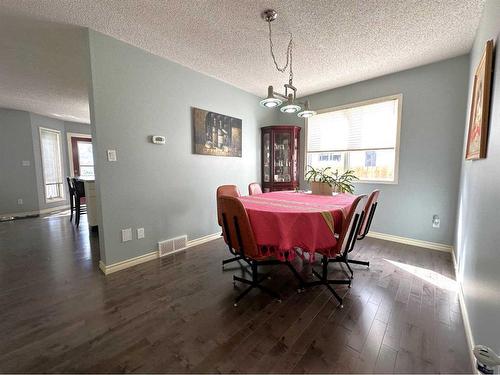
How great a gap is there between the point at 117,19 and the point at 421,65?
3782 millimetres

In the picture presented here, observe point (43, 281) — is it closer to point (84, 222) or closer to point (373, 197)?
point (84, 222)

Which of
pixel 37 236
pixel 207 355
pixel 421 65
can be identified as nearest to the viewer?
pixel 207 355

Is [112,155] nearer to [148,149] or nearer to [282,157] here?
[148,149]

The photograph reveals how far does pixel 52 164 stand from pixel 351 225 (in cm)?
766

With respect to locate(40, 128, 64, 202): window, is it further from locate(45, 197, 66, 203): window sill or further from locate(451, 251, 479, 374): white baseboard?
locate(451, 251, 479, 374): white baseboard

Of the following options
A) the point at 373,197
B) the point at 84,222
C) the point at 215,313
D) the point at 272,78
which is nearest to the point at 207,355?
the point at 215,313

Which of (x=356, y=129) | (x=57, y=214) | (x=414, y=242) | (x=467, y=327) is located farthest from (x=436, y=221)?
(x=57, y=214)

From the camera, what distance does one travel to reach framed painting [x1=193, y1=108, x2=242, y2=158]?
10.5 feet

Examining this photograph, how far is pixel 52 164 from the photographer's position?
19.5 feet

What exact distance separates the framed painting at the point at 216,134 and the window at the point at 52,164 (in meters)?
5.13

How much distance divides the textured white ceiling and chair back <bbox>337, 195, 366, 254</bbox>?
1738 mm

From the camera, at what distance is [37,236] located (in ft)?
12.1

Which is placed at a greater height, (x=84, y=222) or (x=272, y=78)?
(x=272, y=78)

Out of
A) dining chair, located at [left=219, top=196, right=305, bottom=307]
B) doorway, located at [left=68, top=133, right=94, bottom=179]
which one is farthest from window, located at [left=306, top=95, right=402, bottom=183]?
doorway, located at [left=68, top=133, right=94, bottom=179]
